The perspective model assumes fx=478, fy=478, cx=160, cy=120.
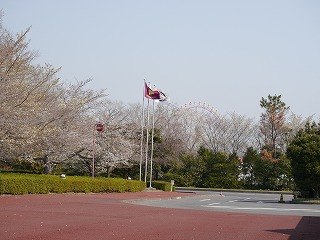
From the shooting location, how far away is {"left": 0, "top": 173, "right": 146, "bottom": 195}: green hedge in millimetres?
22109

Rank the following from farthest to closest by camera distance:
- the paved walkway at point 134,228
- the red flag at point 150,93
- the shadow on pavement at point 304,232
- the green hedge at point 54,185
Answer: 1. the red flag at point 150,93
2. the green hedge at point 54,185
3. the shadow on pavement at point 304,232
4. the paved walkway at point 134,228

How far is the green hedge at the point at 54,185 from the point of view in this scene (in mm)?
22109

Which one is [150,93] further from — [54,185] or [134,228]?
[134,228]

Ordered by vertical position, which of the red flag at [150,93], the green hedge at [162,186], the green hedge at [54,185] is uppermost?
the red flag at [150,93]

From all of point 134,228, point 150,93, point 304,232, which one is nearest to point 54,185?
point 150,93

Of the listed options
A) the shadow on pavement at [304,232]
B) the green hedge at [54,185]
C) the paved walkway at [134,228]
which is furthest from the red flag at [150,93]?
the shadow on pavement at [304,232]

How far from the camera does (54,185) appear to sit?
2531 cm

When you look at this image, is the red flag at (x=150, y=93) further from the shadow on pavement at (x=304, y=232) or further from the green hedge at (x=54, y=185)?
the shadow on pavement at (x=304, y=232)

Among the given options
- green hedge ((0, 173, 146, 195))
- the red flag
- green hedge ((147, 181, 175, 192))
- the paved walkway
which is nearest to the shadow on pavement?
the paved walkway

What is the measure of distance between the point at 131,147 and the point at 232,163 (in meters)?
13.1

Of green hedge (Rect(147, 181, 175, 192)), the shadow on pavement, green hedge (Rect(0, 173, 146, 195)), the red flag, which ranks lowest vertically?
the shadow on pavement

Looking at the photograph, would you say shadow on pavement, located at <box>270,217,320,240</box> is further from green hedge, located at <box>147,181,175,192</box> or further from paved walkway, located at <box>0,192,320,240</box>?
green hedge, located at <box>147,181,175,192</box>

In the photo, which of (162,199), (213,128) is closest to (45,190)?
(162,199)

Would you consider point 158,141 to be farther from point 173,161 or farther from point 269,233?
point 269,233
